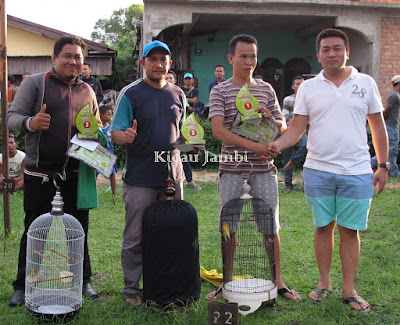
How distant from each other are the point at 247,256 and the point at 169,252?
0.85 meters

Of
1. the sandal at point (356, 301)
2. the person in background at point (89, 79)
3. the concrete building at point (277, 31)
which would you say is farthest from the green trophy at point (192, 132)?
the concrete building at point (277, 31)

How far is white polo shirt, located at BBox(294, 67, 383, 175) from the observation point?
358 cm

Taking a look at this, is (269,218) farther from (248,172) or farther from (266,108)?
(266,108)

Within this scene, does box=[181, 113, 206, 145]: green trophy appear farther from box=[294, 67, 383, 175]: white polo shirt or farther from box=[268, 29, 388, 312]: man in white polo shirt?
box=[294, 67, 383, 175]: white polo shirt

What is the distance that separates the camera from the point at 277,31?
51.8 ft

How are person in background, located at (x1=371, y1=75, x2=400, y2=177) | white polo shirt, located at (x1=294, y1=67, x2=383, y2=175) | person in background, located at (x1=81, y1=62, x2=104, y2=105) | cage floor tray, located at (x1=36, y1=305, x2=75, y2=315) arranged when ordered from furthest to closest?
person in background, located at (x1=81, y1=62, x2=104, y2=105), person in background, located at (x1=371, y1=75, x2=400, y2=177), white polo shirt, located at (x1=294, y1=67, x2=383, y2=175), cage floor tray, located at (x1=36, y1=305, x2=75, y2=315)

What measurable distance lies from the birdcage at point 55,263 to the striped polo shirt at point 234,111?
4.37 ft

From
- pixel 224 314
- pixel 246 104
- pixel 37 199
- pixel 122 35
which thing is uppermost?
pixel 122 35

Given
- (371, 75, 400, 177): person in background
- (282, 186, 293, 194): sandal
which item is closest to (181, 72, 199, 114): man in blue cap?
(282, 186, 293, 194): sandal

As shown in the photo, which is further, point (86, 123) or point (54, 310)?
point (86, 123)

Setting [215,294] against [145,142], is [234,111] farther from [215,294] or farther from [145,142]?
[215,294]

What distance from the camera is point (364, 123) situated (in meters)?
3.66

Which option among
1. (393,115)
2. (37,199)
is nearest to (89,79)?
(393,115)

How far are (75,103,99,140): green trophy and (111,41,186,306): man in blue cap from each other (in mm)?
169
